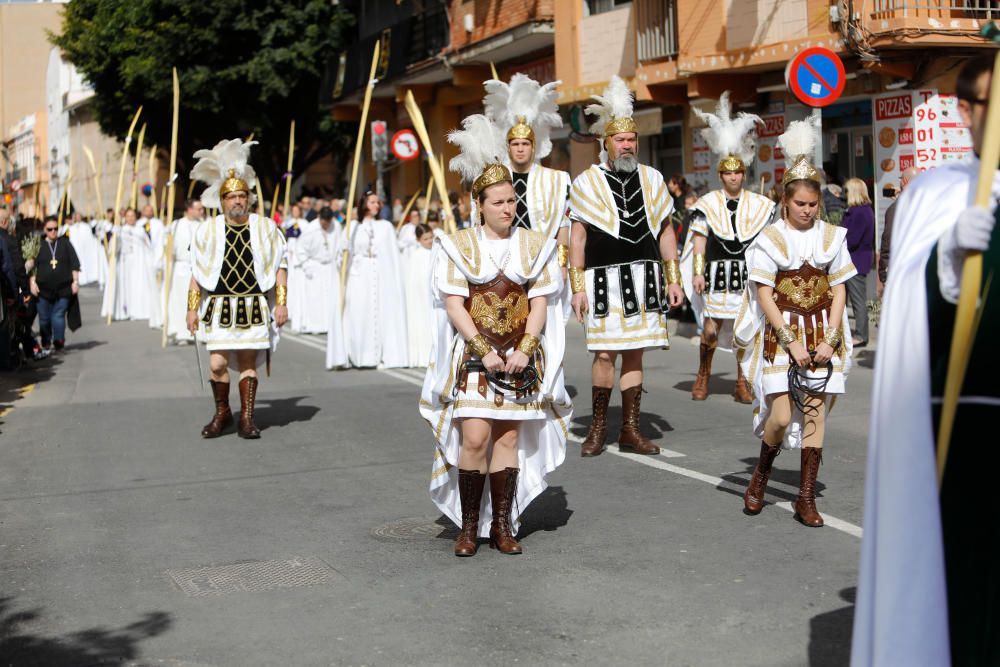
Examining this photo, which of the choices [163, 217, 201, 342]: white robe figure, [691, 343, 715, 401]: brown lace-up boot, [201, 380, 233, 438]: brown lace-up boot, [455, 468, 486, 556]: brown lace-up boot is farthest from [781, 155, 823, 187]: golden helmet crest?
[163, 217, 201, 342]: white robe figure

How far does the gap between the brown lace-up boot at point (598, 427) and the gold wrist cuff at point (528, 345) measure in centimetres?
280

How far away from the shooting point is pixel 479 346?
6.56m

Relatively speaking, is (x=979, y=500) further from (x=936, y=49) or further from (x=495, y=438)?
(x=936, y=49)

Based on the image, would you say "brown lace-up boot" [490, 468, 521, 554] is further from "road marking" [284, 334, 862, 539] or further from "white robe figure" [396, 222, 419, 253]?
"white robe figure" [396, 222, 419, 253]

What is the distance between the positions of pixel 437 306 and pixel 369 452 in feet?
10.6

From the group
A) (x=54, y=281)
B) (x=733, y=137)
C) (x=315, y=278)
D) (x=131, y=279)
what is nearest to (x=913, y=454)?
(x=733, y=137)

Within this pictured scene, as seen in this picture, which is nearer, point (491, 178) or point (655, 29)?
point (491, 178)

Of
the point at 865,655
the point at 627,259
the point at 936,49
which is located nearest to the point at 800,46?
the point at 936,49

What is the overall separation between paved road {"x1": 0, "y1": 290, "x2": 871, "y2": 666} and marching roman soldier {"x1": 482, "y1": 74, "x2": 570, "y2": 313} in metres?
1.51

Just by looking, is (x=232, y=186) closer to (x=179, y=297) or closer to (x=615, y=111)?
(x=615, y=111)

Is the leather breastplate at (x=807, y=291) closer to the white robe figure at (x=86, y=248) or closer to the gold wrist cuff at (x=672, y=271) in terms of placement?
the gold wrist cuff at (x=672, y=271)

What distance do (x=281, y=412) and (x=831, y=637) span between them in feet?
25.2

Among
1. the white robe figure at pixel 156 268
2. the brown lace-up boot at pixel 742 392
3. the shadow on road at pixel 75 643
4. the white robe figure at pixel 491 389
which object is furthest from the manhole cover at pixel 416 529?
the white robe figure at pixel 156 268

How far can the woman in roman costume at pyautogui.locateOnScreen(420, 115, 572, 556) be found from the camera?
6.64 metres
